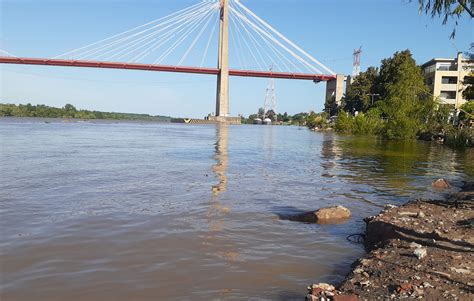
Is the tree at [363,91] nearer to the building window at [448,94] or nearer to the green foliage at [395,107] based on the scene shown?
the green foliage at [395,107]

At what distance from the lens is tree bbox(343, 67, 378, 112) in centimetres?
6319

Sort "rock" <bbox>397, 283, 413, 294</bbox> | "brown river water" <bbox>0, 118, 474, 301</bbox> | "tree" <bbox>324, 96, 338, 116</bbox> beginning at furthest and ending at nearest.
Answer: "tree" <bbox>324, 96, 338, 116</bbox>
"brown river water" <bbox>0, 118, 474, 301</bbox>
"rock" <bbox>397, 283, 413, 294</bbox>

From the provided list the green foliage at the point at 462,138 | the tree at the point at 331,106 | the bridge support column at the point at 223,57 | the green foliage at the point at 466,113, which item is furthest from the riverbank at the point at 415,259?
the tree at the point at 331,106

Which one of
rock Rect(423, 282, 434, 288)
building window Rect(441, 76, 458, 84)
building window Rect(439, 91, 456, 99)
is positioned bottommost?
rock Rect(423, 282, 434, 288)

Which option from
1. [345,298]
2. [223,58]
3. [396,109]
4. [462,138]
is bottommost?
[345,298]

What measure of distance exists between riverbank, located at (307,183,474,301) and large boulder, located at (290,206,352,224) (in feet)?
2.62

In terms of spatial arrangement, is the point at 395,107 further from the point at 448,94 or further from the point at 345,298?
the point at 345,298

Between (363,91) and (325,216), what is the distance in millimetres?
59938

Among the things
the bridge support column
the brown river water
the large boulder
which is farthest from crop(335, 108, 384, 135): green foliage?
the large boulder

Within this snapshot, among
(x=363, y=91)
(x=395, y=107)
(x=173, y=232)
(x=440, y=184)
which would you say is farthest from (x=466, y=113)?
(x=363, y=91)

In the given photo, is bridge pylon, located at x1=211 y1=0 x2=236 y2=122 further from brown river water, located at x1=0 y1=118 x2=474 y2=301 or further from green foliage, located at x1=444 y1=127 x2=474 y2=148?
brown river water, located at x1=0 y1=118 x2=474 y2=301

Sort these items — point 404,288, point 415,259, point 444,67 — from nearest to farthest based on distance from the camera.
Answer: point 404,288, point 415,259, point 444,67

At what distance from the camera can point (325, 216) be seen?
24.8 feet

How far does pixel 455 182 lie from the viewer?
13.1 meters
